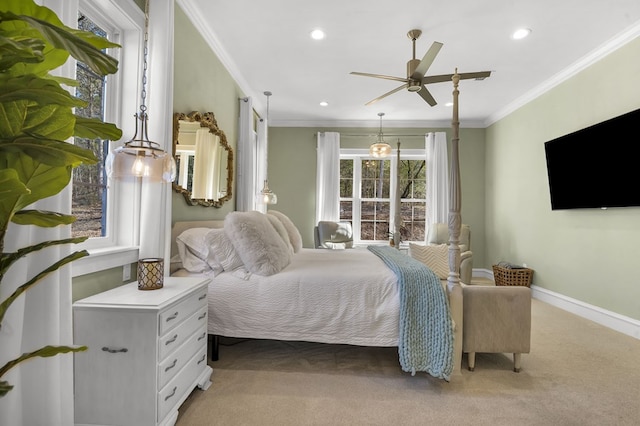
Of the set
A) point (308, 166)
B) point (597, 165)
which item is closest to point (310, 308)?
point (597, 165)

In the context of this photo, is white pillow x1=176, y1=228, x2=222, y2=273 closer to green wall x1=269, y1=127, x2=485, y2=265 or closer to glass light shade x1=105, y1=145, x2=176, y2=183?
glass light shade x1=105, y1=145, x2=176, y2=183

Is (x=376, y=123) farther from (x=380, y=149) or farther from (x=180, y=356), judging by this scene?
(x=180, y=356)

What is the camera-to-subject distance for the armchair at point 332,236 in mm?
5395

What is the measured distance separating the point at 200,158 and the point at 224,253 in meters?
1.15

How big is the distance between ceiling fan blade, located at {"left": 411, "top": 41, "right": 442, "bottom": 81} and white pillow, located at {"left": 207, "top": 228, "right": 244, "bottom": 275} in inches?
83.4

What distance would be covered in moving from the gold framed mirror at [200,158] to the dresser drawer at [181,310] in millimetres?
1166

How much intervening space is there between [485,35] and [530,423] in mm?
3192

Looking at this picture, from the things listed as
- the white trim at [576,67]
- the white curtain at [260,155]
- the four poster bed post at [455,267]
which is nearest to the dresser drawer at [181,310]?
the four poster bed post at [455,267]

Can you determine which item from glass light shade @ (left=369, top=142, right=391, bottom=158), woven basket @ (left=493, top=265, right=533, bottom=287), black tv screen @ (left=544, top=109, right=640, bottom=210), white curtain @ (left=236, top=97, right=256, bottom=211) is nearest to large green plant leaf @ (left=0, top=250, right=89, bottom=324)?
white curtain @ (left=236, top=97, right=256, bottom=211)

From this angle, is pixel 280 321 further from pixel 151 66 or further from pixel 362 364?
pixel 151 66

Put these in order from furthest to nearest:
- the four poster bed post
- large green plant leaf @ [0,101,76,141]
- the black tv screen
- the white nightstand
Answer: the black tv screen < the four poster bed post < the white nightstand < large green plant leaf @ [0,101,76,141]

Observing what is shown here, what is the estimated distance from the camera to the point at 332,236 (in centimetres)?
543

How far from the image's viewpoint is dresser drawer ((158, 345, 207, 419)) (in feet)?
5.13

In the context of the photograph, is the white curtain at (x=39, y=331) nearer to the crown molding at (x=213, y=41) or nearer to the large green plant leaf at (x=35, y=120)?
the large green plant leaf at (x=35, y=120)
